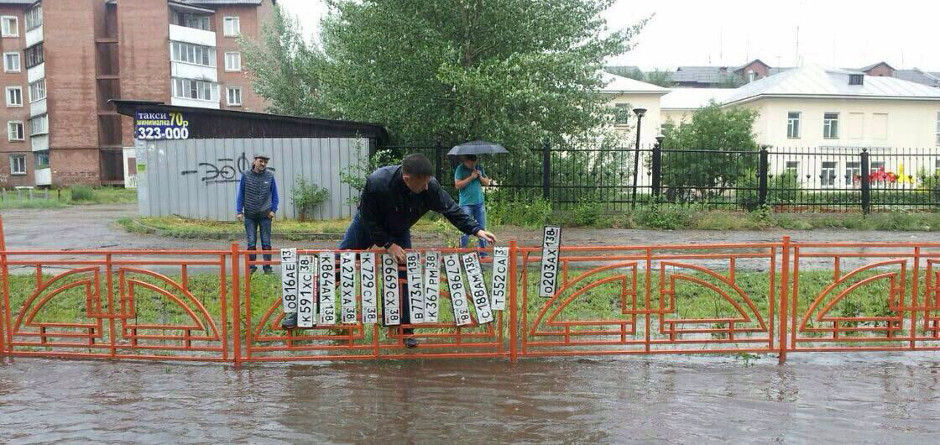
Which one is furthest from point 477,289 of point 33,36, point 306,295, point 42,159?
point 33,36

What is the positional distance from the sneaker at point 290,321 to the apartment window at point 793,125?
144ft

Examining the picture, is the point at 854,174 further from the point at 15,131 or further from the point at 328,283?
the point at 15,131

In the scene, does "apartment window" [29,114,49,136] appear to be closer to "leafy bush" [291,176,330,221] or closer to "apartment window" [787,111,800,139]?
"leafy bush" [291,176,330,221]

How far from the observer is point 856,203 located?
18125 mm

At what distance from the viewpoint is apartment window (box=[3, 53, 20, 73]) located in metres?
56.3

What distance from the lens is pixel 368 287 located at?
19.7 feet

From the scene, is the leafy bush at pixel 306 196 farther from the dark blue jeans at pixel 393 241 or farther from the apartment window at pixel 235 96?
the apartment window at pixel 235 96

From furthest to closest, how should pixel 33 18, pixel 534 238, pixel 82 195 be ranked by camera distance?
pixel 33 18, pixel 82 195, pixel 534 238

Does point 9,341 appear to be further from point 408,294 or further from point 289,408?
point 408,294

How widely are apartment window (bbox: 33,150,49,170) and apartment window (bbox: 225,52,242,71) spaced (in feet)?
46.2

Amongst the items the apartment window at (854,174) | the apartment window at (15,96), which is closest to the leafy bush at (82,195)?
the apartment window at (15,96)

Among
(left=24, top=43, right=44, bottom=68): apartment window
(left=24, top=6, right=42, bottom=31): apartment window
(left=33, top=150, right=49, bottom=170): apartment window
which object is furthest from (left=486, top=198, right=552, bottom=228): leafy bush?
(left=24, top=6, right=42, bottom=31): apartment window

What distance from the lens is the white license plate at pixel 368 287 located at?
6.00 meters

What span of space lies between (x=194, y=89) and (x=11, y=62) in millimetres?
16896
